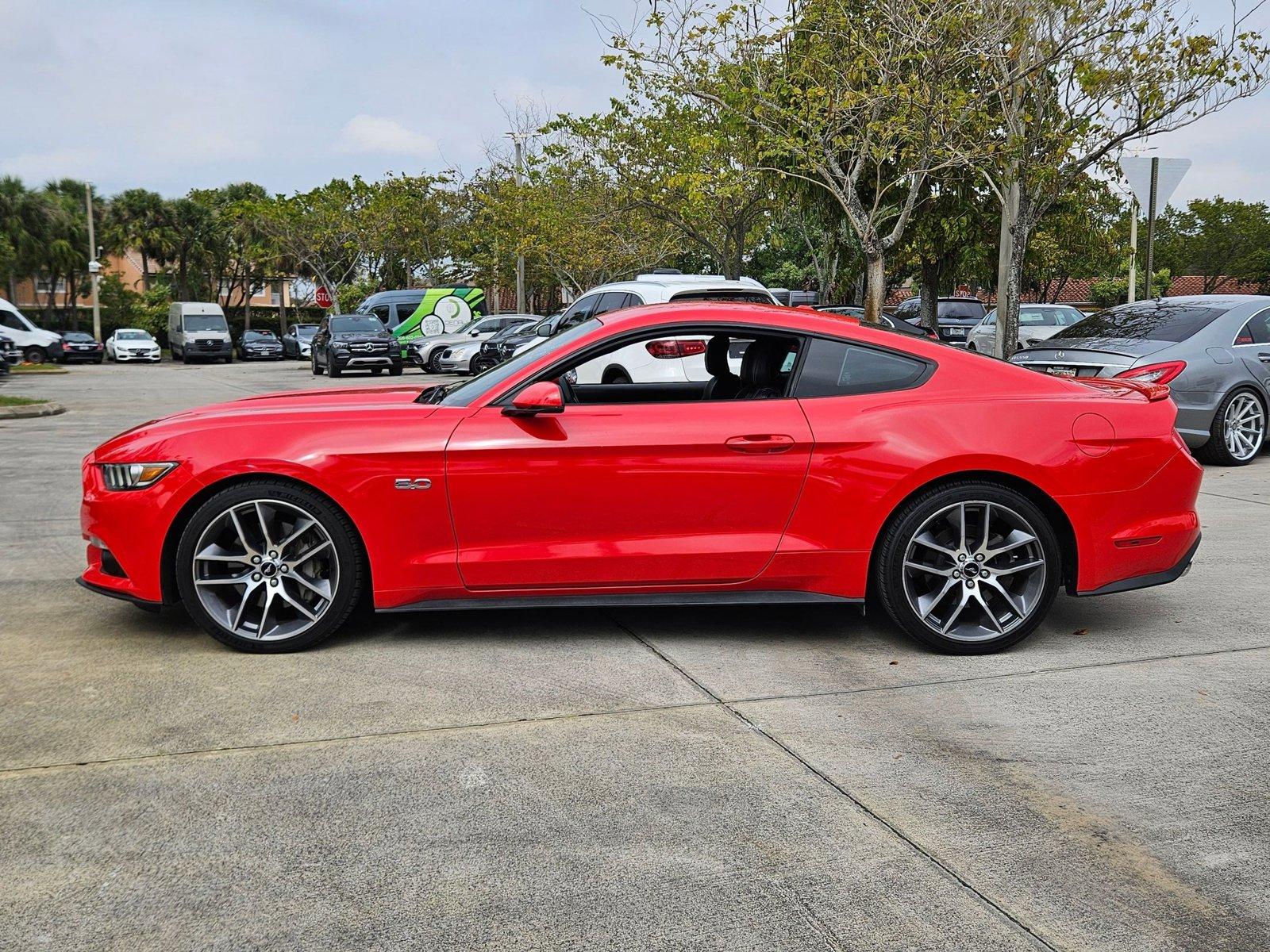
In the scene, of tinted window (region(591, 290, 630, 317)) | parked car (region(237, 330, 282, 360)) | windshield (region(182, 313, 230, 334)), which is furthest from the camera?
parked car (region(237, 330, 282, 360))

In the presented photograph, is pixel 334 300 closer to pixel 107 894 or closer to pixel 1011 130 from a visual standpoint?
pixel 1011 130

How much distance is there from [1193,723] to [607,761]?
7.01 ft

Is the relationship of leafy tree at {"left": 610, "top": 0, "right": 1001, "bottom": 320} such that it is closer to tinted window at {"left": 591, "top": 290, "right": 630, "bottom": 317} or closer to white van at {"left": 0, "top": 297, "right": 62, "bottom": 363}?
tinted window at {"left": 591, "top": 290, "right": 630, "bottom": 317}

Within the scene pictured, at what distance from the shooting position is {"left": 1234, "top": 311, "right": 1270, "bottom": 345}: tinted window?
11305mm

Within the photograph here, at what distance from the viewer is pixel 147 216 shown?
2322 inches

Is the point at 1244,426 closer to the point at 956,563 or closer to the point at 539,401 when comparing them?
the point at 956,563

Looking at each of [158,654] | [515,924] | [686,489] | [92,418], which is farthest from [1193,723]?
[92,418]

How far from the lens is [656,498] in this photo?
5027 mm

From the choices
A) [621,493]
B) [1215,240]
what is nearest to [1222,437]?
[621,493]

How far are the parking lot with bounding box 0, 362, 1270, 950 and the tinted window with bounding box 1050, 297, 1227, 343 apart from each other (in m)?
6.02

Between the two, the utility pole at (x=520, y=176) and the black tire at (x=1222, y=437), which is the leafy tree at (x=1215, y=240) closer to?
the utility pole at (x=520, y=176)

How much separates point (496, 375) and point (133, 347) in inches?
1700

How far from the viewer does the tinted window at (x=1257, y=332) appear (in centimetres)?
1130

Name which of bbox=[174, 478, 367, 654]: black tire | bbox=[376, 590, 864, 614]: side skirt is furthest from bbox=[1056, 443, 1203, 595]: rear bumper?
bbox=[174, 478, 367, 654]: black tire
